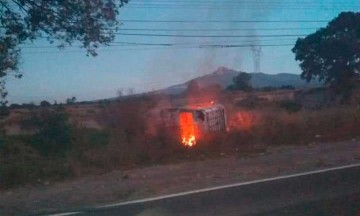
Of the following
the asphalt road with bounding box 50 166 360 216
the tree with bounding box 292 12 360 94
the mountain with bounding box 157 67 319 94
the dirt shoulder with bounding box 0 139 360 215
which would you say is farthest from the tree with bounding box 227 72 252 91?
the asphalt road with bounding box 50 166 360 216

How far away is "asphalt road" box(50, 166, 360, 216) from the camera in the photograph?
11.4m

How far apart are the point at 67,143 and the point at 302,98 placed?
3890cm

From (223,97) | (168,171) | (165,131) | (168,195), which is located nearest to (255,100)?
(223,97)

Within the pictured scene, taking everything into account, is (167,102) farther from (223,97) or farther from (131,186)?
(131,186)

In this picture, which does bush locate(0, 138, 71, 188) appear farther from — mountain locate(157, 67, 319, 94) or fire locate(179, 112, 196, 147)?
mountain locate(157, 67, 319, 94)

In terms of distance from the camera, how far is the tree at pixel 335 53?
53.3 m

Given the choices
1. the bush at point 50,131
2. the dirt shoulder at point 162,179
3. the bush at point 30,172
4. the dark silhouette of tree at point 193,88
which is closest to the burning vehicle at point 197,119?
the bush at point 50,131

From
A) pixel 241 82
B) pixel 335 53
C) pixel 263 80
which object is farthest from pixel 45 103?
pixel 263 80

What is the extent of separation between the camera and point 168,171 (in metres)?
18.1

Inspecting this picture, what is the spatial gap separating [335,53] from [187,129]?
25.1 m

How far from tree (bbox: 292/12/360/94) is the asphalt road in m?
39.8

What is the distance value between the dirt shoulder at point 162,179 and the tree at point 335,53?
1282 inches

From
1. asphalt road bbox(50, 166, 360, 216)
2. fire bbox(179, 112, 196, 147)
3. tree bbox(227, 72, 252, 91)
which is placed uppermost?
tree bbox(227, 72, 252, 91)

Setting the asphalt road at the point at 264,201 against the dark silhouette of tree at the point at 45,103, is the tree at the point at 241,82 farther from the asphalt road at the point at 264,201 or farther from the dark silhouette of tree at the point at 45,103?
the asphalt road at the point at 264,201
